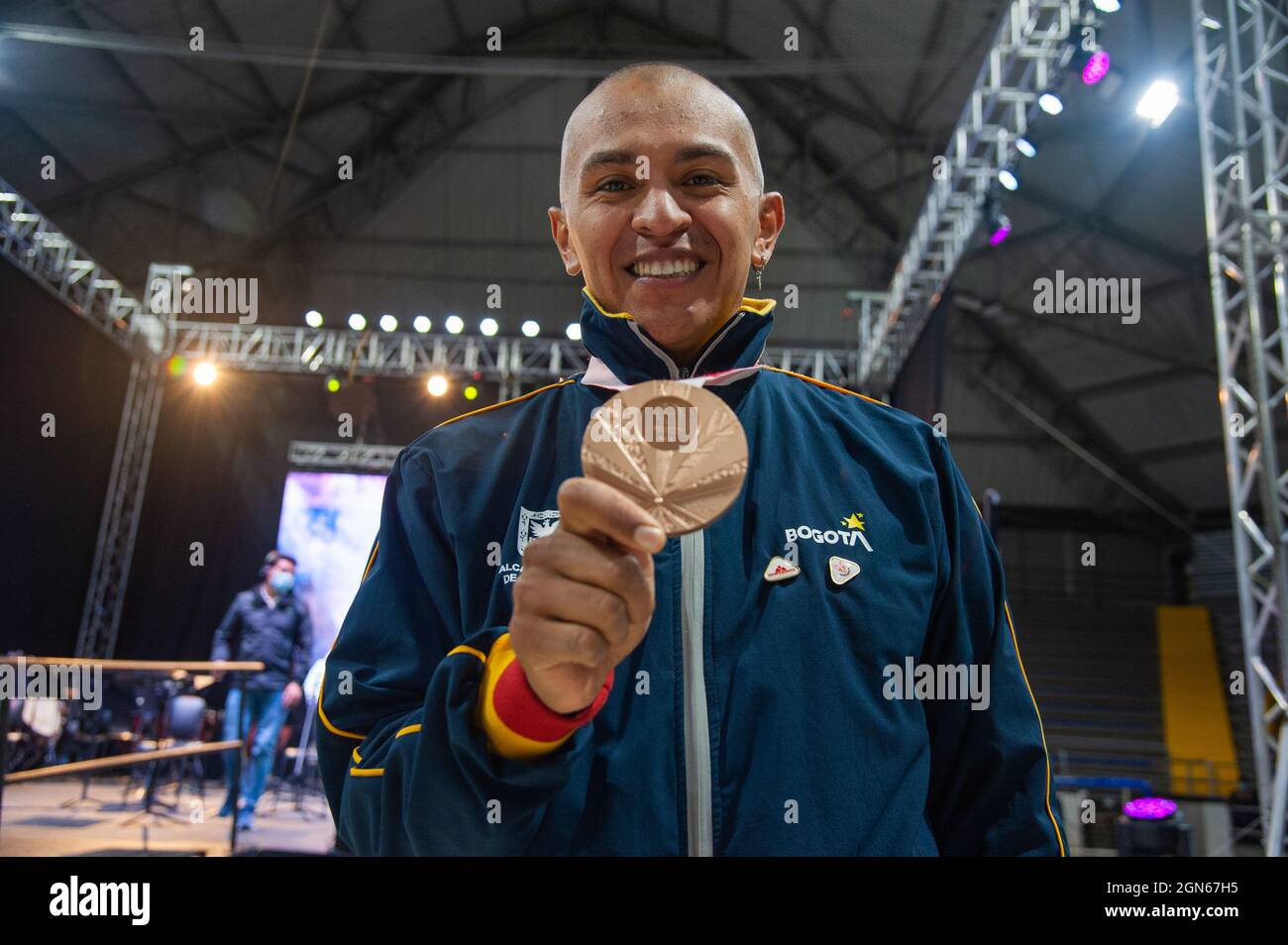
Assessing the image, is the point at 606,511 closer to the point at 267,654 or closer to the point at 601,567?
the point at 601,567

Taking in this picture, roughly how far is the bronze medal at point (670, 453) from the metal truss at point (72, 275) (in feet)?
21.1

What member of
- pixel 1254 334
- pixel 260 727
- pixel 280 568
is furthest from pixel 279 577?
pixel 1254 334

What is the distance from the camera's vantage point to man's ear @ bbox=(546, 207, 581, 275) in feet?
3.33

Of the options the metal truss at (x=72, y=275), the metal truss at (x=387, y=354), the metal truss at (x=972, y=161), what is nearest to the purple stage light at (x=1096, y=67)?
the metal truss at (x=972, y=161)

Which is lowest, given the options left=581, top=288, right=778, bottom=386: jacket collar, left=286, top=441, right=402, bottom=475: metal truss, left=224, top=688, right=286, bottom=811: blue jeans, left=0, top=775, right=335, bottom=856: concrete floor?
left=0, top=775, right=335, bottom=856: concrete floor

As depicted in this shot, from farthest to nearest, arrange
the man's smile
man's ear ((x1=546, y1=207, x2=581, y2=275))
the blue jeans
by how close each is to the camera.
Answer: the blue jeans, man's ear ((x1=546, y1=207, x2=581, y2=275)), the man's smile

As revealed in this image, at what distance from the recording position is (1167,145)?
799 cm

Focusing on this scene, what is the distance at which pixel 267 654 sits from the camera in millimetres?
5672

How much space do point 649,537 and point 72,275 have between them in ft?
24.7

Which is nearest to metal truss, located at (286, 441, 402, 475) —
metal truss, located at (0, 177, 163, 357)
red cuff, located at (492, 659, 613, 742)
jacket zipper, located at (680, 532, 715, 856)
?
metal truss, located at (0, 177, 163, 357)

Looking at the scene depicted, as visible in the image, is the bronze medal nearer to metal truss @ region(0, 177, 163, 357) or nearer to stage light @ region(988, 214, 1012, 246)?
stage light @ region(988, 214, 1012, 246)

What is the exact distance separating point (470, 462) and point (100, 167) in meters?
7.87

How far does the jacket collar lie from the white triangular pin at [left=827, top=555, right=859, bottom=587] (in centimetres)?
22

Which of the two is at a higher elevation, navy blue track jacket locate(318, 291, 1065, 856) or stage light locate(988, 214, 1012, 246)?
stage light locate(988, 214, 1012, 246)
